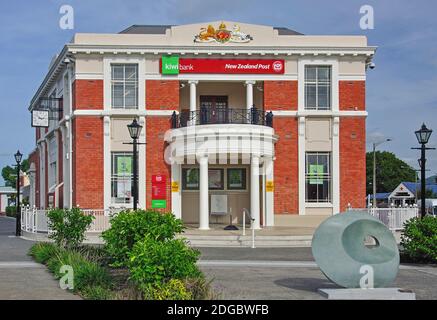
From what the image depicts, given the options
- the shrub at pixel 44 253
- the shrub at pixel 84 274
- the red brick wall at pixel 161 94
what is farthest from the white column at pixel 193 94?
the shrub at pixel 84 274

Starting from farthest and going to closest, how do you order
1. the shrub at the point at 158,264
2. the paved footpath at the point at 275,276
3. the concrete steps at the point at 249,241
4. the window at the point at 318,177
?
the window at the point at 318,177
the concrete steps at the point at 249,241
the paved footpath at the point at 275,276
the shrub at the point at 158,264

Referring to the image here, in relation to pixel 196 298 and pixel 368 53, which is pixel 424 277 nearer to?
pixel 196 298

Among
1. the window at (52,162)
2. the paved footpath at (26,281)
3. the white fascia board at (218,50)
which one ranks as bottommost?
the paved footpath at (26,281)

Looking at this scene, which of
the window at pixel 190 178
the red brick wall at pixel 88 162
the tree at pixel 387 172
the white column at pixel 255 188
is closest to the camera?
the white column at pixel 255 188

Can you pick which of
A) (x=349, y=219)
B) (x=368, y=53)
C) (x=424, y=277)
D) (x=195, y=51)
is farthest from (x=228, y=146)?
(x=349, y=219)

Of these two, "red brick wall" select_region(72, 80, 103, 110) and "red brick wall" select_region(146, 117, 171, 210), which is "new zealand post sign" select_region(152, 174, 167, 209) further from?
"red brick wall" select_region(72, 80, 103, 110)

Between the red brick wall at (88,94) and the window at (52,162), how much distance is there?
7.81m

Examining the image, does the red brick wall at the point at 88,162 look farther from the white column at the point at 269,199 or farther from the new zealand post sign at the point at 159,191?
the white column at the point at 269,199

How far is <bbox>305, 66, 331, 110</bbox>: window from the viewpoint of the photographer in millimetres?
31906

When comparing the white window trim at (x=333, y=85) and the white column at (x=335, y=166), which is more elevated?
the white window trim at (x=333, y=85)

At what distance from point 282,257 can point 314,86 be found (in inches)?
529

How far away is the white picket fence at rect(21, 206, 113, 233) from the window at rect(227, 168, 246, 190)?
6.95 m

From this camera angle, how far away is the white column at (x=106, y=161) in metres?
31.2

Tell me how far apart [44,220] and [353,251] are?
19.9 meters
